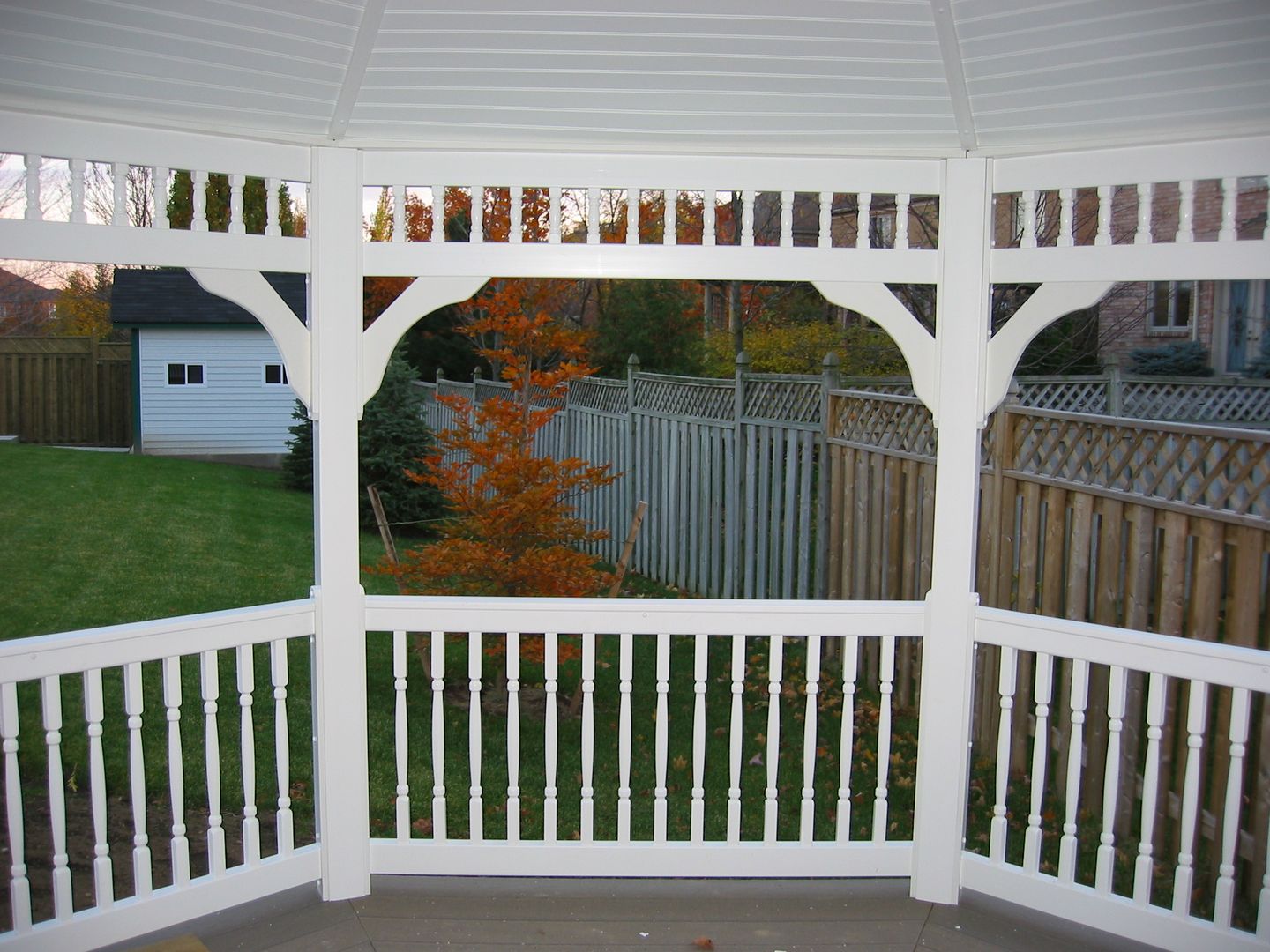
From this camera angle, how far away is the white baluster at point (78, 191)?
279 centimetres

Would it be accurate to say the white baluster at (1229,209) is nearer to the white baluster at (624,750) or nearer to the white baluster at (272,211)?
the white baluster at (624,750)

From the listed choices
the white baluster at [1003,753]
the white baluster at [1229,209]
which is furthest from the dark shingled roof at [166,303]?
the white baluster at [1229,209]

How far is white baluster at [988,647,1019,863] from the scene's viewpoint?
3342 mm

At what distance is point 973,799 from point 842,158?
290 cm

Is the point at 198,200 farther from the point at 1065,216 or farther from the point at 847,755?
the point at 847,755

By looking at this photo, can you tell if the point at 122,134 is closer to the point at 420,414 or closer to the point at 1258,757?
the point at 1258,757

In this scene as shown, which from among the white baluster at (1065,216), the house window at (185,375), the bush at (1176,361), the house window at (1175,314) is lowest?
the house window at (185,375)

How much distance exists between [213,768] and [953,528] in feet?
7.31

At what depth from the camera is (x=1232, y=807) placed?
302 cm

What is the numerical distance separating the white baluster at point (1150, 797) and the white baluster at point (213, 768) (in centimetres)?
255

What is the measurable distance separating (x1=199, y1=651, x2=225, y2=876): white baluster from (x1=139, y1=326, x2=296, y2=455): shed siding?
538 inches

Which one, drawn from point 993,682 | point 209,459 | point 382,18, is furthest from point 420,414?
point 382,18

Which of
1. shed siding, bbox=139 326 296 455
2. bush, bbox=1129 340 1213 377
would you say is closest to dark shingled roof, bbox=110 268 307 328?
shed siding, bbox=139 326 296 455

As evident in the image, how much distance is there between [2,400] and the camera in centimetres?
1580
